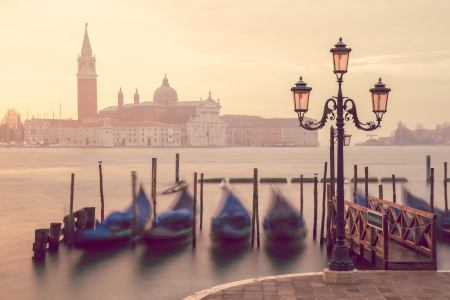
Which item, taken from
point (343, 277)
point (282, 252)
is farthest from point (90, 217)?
point (343, 277)

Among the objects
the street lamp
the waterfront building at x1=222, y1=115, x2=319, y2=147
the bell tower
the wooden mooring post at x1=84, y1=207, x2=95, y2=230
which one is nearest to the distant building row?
the bell tower

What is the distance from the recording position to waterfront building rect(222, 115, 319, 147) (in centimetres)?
13712

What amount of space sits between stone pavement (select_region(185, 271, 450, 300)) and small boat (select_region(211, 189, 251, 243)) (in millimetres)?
5624

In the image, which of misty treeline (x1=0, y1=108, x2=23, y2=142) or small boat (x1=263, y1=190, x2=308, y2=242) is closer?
small boat (x1=263, y1=190, x2=308, y2=242)

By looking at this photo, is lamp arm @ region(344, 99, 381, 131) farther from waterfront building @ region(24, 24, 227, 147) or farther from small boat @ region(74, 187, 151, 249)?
waterfront building @ region(24, 24, 227, 147)

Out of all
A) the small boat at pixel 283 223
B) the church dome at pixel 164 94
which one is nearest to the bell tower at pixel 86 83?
the church dome at pixel 164 94

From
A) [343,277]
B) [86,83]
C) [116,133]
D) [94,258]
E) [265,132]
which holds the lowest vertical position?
[94,258]

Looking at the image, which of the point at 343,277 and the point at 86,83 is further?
the point at 86,83

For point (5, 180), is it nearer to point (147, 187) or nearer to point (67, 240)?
point (147, 187)

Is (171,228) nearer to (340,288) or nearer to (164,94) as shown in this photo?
(340,288)

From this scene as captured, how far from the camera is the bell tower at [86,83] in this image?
10775 centimetres

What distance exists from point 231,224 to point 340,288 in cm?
646

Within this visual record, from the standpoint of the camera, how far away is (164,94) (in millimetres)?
119438

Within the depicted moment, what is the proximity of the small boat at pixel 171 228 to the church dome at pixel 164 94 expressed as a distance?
349 feet
